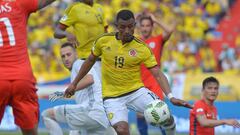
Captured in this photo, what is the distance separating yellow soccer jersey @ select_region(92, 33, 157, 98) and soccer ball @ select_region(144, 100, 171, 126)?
52 centimetres

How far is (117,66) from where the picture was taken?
33.7ft

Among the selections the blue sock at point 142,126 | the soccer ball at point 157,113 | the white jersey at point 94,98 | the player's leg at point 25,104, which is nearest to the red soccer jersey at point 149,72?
the blue sock at point 142,126

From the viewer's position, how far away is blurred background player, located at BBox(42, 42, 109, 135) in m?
11.8

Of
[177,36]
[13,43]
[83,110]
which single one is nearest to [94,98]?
[83,110]

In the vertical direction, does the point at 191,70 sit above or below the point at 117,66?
below

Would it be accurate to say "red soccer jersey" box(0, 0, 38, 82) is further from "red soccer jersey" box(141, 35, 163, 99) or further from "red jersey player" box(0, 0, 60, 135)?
"red soccer jersey" box(141, 35, 163, 99)

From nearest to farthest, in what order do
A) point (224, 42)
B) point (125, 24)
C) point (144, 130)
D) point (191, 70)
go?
point (125, 24) < point (144, 130) < point (191, 70) < point (224, 42)

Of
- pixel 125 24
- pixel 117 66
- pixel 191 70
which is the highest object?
pixel 125 24

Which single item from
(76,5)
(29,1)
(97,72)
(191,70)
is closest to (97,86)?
(97,72)

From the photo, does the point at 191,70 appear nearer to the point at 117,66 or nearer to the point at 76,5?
the point at 76,5

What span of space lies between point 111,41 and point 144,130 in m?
3.41

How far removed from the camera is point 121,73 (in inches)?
404

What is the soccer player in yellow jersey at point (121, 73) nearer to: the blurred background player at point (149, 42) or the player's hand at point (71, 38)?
the player's hand at point (71, 38)

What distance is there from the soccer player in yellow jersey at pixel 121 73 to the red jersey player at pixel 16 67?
2094 mm
